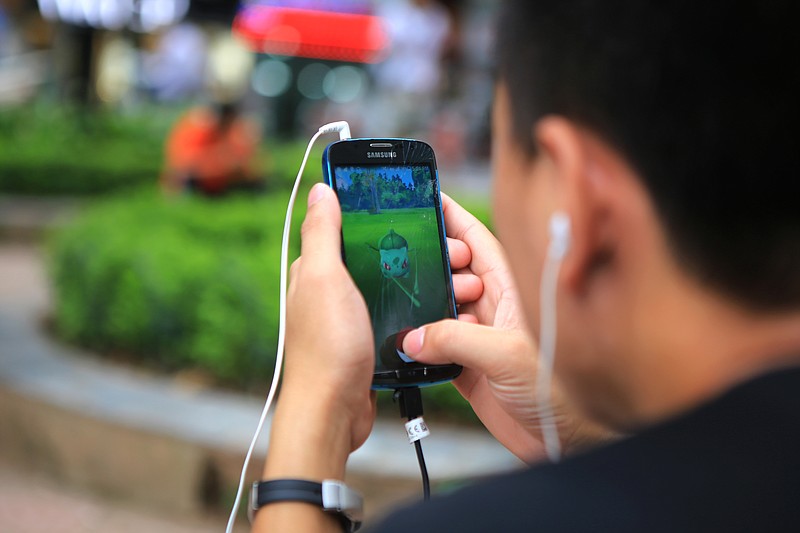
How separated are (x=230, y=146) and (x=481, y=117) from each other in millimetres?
6144

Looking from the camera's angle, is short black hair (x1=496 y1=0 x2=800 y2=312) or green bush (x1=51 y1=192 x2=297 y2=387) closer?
short black hair (x1=496 y1=0 x2=800 y2=312)

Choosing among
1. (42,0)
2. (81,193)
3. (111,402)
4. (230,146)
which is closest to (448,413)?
(111,402)

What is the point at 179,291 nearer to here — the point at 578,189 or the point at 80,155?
the point at 578,189

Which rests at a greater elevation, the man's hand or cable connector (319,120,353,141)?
cable connector (319,120,353,141)

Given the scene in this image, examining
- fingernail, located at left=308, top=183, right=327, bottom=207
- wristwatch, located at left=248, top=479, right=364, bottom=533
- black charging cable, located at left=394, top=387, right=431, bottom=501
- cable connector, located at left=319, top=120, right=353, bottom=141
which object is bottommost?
wristwatch, located at left=248, top=479, right=364, bottom=533

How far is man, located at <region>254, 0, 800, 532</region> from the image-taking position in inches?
27.9

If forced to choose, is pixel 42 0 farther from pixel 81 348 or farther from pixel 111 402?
pixel 111 402

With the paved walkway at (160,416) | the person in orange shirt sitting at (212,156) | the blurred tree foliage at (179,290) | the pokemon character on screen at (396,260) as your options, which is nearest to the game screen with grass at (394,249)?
the pokemon character on screen at (396,260)

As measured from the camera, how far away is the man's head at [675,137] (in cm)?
73

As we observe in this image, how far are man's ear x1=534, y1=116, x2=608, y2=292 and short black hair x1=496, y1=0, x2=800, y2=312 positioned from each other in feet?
0.07

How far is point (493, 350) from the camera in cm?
133

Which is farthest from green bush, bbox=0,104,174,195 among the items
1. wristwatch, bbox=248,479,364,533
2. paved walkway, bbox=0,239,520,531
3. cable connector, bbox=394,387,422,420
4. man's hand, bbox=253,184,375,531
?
wristwatch, bbox=248,479,364,533

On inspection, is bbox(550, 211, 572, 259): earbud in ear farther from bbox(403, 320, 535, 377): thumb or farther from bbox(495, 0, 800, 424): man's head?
bbox(403, 320, 535, 377): thumb

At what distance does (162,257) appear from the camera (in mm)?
4484
